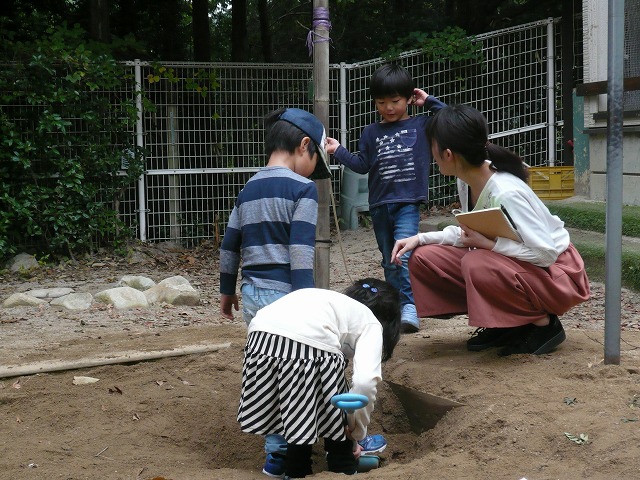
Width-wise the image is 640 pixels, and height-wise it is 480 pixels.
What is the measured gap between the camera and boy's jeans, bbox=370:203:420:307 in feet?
17.0

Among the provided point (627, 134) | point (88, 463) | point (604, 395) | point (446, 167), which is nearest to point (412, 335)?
point (446, 167)

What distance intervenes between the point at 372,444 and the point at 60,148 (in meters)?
6.55

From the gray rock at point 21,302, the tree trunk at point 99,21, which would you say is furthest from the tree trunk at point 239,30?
the gray rock at point 21,302

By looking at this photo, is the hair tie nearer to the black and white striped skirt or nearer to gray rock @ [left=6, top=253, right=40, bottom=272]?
the black and white striped skirt

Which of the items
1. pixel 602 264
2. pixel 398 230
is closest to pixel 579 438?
pixel 398 230

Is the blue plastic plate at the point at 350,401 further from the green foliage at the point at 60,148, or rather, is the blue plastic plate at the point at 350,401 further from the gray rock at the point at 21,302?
the green foliage at the point at 60,148

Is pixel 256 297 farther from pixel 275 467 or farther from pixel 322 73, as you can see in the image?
pixel 322 73

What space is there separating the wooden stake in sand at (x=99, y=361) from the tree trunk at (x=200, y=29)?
27.3ft

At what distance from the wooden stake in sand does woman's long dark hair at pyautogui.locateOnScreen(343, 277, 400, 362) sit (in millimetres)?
1560

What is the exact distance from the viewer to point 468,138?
3.96m

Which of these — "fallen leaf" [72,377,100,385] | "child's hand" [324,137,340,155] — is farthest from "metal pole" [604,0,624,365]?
"fallen leaf" [72,377,100,385]

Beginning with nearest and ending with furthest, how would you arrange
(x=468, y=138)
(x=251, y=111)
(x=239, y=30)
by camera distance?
(x=468, y=138) → (x=251, y=111) → (x=239, y=30)

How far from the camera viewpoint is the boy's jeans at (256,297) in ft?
12.1

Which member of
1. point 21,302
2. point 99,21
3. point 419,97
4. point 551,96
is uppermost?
point 99,21
